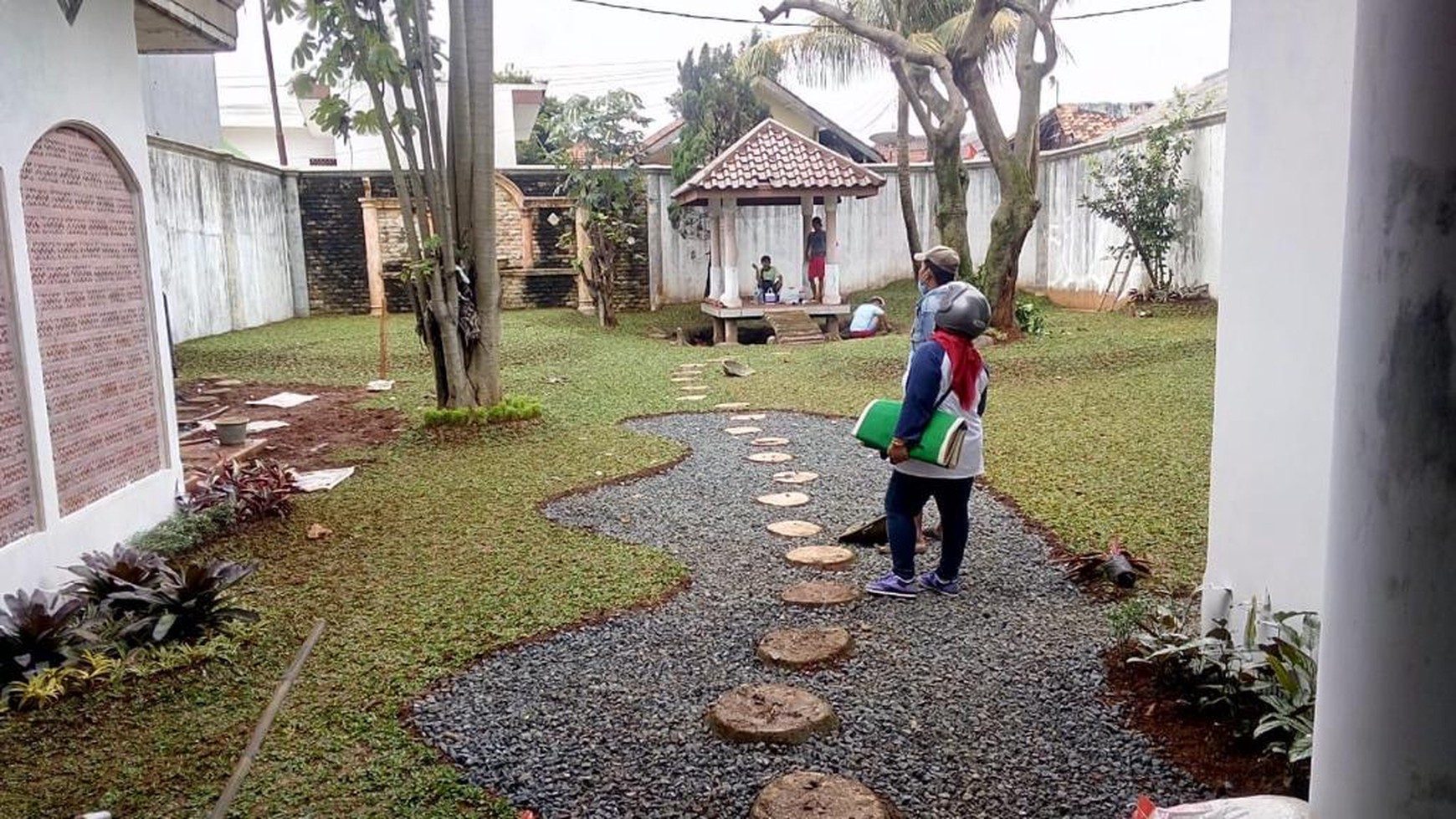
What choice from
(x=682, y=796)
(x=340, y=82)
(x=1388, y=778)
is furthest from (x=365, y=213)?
(x=1388, y=778)

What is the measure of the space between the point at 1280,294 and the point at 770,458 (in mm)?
4336

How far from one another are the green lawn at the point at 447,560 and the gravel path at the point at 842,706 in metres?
0.20

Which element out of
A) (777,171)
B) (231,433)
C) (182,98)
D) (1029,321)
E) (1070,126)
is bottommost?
(231,433)

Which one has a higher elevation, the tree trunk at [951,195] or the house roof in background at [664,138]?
the house roof in background at [664,138]

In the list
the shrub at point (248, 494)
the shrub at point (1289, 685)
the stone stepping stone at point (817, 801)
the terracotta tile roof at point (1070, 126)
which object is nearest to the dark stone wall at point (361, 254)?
the terracotta tile roof at point (1070, 126)

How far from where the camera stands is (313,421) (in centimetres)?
851

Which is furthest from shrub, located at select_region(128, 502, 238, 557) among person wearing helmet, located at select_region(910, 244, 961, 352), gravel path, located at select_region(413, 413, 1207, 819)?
person wearing helmet, located at select_region(910, 244, 961, 352)

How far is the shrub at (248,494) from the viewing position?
17.8ft

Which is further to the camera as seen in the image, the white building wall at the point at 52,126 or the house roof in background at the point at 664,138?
the house roof in background at the point at 664,138

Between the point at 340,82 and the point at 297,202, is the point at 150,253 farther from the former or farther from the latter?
the point at 297,202

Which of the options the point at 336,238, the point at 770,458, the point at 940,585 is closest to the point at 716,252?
the point at 336,238

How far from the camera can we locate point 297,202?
17.8 meters

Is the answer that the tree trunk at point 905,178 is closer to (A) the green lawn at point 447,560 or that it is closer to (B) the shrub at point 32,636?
(A) the green lawn at point 447,560

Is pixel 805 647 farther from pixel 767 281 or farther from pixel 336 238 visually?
pixel 336 238
